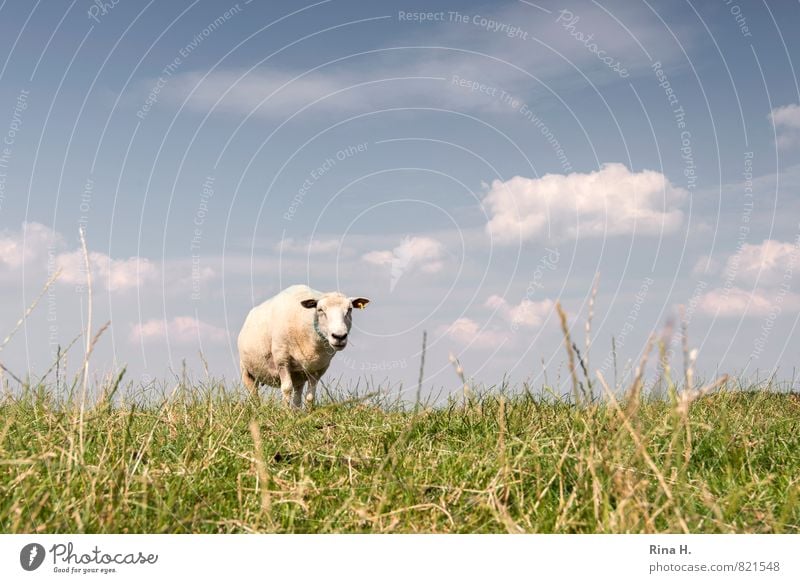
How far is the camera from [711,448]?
233 inches

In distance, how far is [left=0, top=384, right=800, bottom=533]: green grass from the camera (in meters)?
4.01

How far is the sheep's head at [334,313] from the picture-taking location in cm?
1476

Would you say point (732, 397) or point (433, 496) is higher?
point (732, 397)

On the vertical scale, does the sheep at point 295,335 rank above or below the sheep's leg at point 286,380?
above

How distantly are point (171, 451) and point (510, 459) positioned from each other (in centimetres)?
258

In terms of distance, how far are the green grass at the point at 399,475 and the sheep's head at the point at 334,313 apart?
7520 mm

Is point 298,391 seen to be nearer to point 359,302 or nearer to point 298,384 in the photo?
point 298,384

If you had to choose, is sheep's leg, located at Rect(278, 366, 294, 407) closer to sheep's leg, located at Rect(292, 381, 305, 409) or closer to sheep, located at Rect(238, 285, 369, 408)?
sheep, located at Rect(238, 285, 369, 408)

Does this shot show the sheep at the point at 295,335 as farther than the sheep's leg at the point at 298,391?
No
